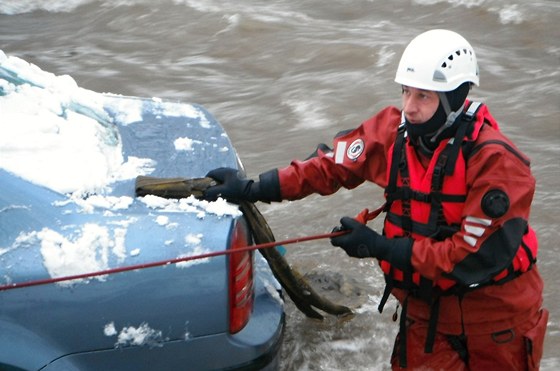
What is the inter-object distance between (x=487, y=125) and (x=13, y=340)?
5.85 feet

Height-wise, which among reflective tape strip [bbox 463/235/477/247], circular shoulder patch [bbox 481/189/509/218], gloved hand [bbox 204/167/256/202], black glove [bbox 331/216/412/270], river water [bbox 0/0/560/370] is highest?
circular shoulder patch [bbox 481/189/509/218]

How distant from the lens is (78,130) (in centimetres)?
358

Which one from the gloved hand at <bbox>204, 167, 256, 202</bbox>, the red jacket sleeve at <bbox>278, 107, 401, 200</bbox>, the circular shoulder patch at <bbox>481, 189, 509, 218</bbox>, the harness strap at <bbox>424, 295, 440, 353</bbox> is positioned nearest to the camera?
the circular shoulder patch at <bbox>481, 189, 509, 218</bbox>

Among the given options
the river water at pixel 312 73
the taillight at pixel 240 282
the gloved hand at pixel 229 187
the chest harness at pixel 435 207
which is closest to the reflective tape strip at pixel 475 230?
the chest harness at pixel 435 207

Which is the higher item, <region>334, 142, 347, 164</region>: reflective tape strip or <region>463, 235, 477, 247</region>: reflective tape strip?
<region>334, 142, 347, 164</region>: reflective tape strip

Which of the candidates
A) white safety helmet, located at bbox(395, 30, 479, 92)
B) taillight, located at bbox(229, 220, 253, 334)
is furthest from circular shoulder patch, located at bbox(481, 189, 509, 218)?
taillight, located at bbox(229, 220, 253, 334)

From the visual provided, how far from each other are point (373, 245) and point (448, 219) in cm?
28

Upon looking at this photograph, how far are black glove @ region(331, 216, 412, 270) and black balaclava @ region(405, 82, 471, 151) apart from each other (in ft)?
1.18

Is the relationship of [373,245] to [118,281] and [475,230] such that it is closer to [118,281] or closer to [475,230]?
[475,230]

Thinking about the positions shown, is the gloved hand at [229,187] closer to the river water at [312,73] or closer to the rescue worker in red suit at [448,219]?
the rescue worker in red suit at [448,219]

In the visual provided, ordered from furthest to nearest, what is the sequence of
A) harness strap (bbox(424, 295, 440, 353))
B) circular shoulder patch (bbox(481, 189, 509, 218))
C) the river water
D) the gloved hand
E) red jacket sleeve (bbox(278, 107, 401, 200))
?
the river water → the gloved hand → red jacket sleeve (bbox(278, 107, 401, 200)) → harness strap (bbox(424, 295, 440, 353)) → circular shoulder patch (bbox(481, 189, 509, 218))

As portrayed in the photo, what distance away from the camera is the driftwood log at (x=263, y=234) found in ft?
10.7

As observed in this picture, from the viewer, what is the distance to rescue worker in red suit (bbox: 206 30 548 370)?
288cm

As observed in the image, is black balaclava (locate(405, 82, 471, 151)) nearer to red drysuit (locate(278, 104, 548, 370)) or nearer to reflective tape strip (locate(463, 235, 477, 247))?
red drysuit (locate(278, 104, 548, 370))
